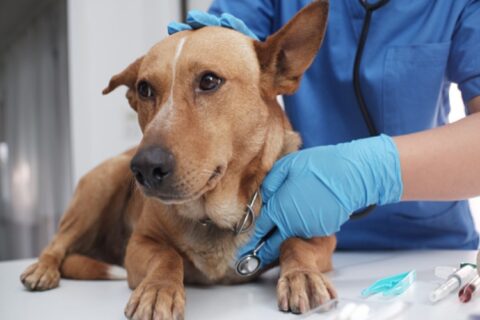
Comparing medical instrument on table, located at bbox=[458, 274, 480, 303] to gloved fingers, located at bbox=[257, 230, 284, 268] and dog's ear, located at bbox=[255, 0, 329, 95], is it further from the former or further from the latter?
dog's ear, located at bbox=[255, 0, 329, 95]

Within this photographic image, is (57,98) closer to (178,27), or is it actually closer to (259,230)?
(178,27)

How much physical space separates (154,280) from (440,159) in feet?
2.19

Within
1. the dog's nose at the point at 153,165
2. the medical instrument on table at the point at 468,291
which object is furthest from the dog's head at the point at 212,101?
the medical instrument on table at the point at 468,291

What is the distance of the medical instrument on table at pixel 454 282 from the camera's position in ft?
2.72

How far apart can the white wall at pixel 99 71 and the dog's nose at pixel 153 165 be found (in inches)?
67.0

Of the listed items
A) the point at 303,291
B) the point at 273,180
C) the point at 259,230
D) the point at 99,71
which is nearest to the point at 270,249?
the point at 259,230

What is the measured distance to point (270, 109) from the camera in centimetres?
113

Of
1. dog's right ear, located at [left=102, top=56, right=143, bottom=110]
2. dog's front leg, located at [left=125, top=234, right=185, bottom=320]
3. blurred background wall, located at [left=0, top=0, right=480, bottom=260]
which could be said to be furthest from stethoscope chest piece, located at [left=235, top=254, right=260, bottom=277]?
blurred background wall, located at [left=0, top=0, right=480, bottom=260]

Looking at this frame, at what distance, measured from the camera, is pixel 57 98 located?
4.79 meters

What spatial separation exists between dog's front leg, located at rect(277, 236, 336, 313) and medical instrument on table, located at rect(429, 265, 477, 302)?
0.54 ft

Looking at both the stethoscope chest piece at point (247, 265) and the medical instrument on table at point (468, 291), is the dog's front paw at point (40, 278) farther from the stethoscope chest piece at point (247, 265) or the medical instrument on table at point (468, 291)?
the medical instrument on table at point (468, 291)

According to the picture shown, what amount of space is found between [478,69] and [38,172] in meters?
4.55

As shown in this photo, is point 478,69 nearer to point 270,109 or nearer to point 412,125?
point 412,125

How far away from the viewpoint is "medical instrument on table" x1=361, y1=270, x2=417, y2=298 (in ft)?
2.86
